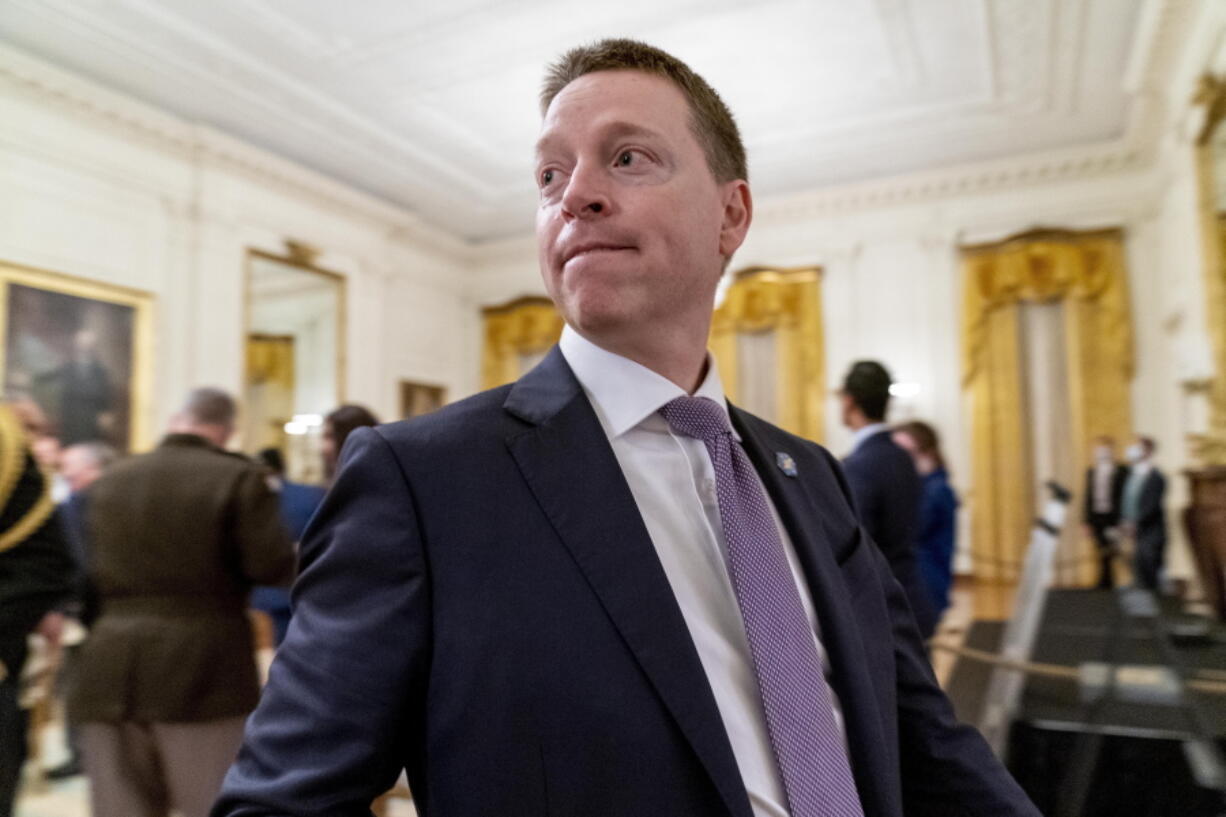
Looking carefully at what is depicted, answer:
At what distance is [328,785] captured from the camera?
81 cm

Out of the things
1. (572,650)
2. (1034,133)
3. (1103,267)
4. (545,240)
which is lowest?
(572,650)

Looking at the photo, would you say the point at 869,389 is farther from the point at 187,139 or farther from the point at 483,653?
the point at 187,139

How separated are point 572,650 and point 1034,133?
35.8 feet

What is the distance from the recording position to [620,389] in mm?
1132

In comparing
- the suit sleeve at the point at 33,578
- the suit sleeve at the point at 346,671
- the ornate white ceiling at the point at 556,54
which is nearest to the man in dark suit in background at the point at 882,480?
the suit sleeve at the point at 346,671

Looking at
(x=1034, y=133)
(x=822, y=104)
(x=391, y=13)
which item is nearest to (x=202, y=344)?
(x=391, y=13)

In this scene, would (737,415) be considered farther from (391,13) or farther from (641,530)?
(391,13)

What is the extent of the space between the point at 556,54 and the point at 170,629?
535 cm

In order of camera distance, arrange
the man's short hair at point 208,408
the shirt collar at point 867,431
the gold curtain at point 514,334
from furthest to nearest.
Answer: the gold curtain at point 514,334
the shirt collar at point 867,431
the man's short hair at point 208,408

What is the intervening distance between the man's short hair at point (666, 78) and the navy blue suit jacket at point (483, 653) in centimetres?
54

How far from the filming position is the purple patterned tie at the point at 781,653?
0.97m

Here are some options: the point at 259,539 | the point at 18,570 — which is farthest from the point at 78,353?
the point at 259,539

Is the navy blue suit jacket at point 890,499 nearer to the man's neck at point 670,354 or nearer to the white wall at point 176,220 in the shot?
the man's neck at point 670,354

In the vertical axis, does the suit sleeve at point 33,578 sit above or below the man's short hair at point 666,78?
below
